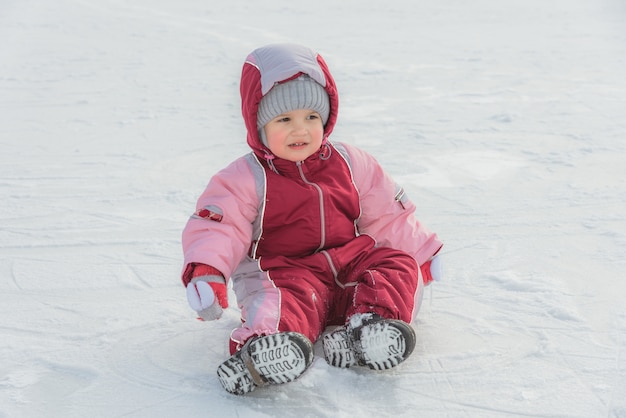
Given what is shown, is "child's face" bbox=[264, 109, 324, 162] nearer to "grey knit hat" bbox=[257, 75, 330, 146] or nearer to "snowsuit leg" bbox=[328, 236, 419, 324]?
"grey knit hat" bbox=[257, 75, 330, 146]

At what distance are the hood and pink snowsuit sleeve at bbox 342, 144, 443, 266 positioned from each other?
26cm

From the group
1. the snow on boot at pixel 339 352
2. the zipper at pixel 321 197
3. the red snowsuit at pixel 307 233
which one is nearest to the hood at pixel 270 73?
the red snowsuit at pixel 307 233

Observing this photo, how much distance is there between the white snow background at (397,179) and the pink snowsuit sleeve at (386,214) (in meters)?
0.24

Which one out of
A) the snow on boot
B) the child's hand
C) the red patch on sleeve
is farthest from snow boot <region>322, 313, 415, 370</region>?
the red patch on sleeve

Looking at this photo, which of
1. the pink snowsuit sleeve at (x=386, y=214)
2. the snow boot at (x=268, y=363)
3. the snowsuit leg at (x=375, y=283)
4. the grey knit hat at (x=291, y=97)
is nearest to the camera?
the snow boot at (x=268, y=363)

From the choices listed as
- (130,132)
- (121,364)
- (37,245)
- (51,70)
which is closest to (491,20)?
(51,70)

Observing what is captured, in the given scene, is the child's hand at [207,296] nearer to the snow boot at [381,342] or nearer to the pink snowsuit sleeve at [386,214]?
the snow boot at [381,342]

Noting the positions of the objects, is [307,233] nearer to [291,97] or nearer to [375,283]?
[375,283]

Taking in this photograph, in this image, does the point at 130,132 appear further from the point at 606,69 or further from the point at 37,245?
the point at 606,69

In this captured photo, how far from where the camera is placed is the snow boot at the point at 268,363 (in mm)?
1905

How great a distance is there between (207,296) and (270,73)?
0.69m

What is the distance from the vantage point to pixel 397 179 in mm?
3982

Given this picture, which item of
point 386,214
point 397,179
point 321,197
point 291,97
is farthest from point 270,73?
point 397,179

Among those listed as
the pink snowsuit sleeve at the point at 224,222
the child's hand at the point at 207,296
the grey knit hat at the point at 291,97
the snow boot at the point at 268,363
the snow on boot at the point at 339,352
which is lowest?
the snow on boot at the point at 339,352
